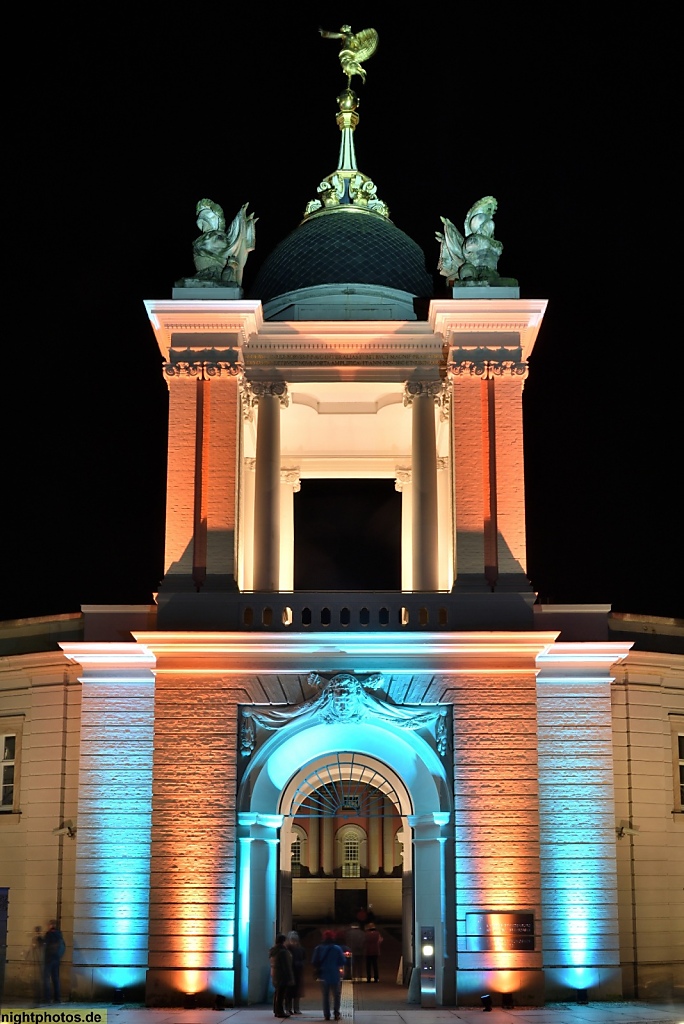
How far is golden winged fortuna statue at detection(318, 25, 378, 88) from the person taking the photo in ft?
116

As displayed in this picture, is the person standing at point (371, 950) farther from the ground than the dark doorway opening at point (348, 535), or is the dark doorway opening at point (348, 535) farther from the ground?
the dark doorway opening at point (348, 535)

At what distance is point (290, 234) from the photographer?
33500 mm

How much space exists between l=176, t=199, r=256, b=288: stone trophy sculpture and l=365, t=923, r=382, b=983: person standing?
13988 mm

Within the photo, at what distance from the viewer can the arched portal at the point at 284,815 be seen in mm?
24766

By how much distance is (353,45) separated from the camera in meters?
35.3

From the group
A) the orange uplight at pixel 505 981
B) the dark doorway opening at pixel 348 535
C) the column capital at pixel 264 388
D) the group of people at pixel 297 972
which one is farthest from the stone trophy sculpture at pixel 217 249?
the orange uplight at pixel 505 981

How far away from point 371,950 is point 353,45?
22340mm

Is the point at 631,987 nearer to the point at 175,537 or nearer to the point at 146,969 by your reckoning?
the point at 146,969

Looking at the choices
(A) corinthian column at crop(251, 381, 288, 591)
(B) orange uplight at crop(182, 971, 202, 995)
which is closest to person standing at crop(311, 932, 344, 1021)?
(B) orange uplight at crop(182, 971, 202, 995)

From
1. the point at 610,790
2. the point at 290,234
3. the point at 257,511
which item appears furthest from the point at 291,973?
the point at 290,234

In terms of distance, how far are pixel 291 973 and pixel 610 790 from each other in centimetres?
757

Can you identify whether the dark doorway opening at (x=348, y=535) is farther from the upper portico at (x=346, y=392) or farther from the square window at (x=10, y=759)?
the square window at (x=10, y=759)

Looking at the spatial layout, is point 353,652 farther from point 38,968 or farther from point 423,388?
point 38,968

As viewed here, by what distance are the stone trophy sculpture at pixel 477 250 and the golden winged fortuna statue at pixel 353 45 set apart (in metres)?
8.26
